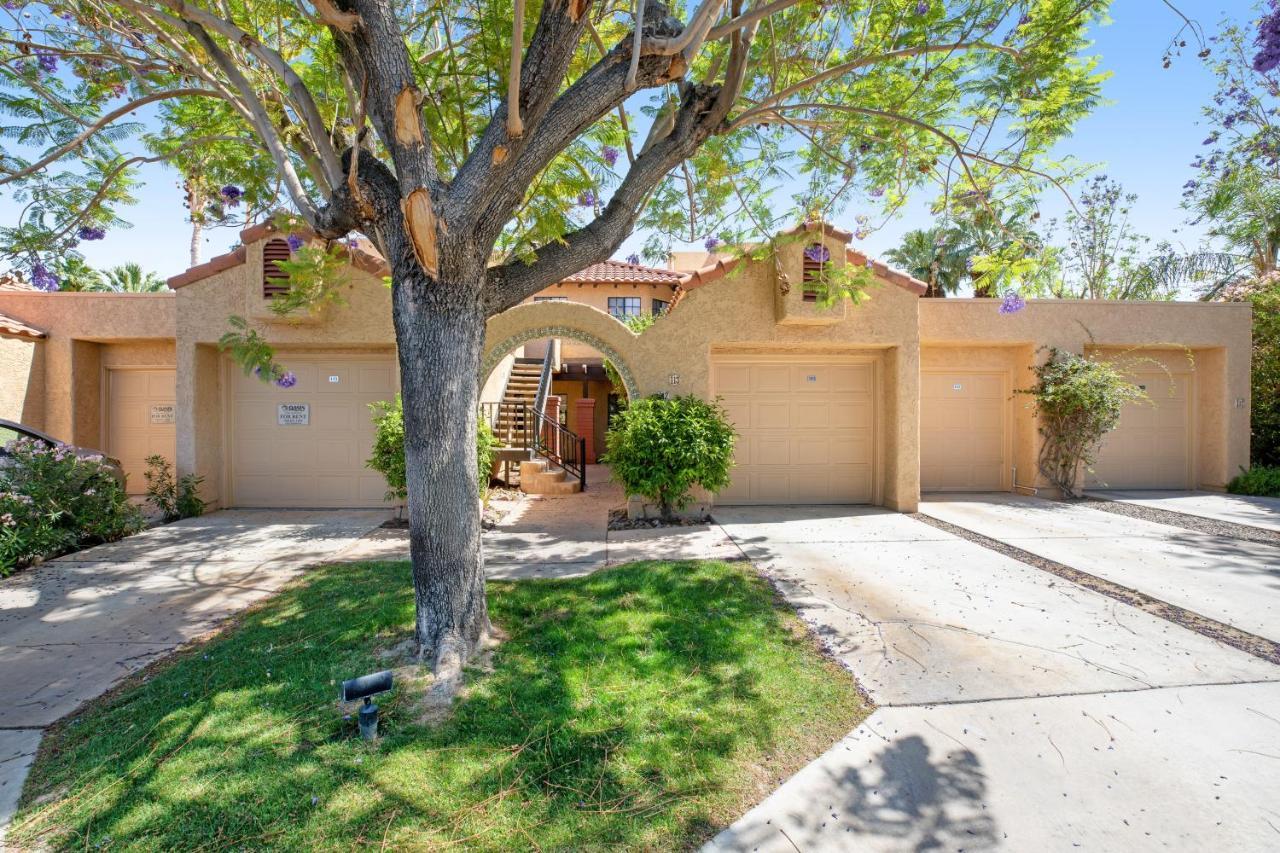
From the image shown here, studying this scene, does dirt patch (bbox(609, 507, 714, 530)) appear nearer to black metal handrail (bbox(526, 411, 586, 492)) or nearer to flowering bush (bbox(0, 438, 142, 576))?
black metal handrail (bbox(526, 411, 586, 492))

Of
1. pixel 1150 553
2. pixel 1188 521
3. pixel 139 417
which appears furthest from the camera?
pixel 139 417

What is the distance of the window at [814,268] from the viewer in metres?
7.68

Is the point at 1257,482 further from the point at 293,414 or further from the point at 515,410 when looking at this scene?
the point at 293,414

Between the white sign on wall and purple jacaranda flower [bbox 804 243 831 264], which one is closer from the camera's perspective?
purple jacaranda flower [bbox 804 243 831 264]

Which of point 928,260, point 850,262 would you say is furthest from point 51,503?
point 928,260

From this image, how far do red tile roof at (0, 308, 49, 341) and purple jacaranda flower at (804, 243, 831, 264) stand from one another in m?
11.6

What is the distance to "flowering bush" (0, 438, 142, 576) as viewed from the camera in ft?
19.5

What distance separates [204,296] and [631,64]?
27.5ft

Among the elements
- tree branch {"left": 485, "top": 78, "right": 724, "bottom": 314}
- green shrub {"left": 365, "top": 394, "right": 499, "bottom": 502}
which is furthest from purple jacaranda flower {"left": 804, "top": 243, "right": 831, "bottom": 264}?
green shrub {"left": 365, "top": 394, "right": 499, "bottom": 502}

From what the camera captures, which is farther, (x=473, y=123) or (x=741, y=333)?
(x=741, y=333)

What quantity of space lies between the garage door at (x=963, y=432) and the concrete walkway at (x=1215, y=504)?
5.71 ft

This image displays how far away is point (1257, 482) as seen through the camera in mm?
9625

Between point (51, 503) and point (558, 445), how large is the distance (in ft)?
26.5

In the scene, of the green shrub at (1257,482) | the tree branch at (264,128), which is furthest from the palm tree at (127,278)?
the green shrub at (1257,482)
